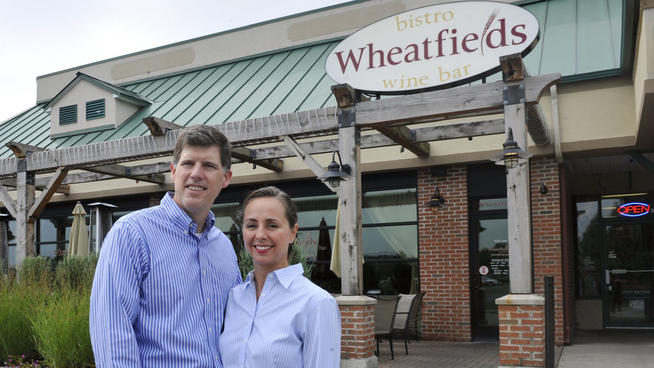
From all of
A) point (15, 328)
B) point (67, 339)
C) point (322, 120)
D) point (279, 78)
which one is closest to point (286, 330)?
point (67, 339)

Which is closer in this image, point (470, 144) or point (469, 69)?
point (469, 69)

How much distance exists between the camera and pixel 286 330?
2.11 m

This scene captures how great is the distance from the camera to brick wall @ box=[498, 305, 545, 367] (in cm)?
690

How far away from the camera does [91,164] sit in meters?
11.4

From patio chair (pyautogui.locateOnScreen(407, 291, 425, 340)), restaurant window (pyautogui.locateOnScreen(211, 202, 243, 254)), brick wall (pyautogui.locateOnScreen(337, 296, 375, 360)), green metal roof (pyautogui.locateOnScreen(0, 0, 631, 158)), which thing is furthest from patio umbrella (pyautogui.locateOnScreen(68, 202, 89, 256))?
brick wall (pyautogui.locateOnScreen(337, 296, 375, 360))

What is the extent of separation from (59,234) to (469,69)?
12.5m

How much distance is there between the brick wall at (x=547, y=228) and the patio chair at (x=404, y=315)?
2.11 metres

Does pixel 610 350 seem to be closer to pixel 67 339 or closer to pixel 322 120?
pixel 322 120

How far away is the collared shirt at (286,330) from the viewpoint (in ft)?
6.83

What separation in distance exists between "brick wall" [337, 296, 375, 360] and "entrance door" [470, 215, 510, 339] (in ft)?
12.5

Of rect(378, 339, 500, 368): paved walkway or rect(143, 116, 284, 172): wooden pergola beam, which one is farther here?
rect(143, 116, 284, 172): wooden pergola beam

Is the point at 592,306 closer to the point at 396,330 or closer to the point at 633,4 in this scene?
the point at 396,330

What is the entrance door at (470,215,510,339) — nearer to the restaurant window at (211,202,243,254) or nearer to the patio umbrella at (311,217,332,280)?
the patio umbrella at (311,217,332,280)

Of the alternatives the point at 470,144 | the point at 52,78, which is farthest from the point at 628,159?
the point at 52,78
